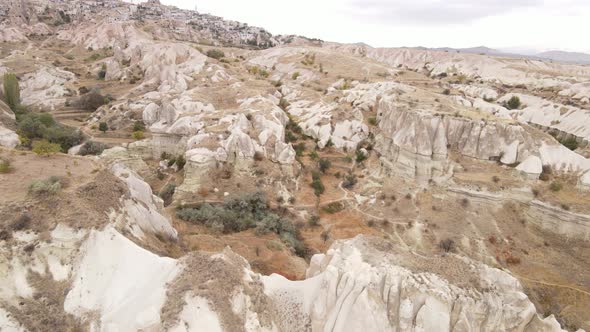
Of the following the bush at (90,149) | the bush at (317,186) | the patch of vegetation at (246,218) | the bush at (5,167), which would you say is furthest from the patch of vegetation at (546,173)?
the bush at (90,149)

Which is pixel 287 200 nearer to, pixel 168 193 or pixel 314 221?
pixel 314 221

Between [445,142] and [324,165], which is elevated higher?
[445,142]

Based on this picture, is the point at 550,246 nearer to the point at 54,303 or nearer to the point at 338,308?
the point at 338,308

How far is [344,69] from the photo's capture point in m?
65.6

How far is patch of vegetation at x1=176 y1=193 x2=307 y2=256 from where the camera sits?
24.6 metres

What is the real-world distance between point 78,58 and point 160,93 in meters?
47.9

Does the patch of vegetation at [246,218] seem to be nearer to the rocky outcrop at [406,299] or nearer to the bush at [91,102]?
the rocky outcrop at [406,299]

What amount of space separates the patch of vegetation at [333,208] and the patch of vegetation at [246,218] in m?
4.59

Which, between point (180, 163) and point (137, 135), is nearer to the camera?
point (180, 163)

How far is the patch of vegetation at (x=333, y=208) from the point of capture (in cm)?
3141

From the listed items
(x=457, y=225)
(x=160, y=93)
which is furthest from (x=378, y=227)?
(x=160, y=93)

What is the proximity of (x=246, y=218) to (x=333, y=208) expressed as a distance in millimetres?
9167

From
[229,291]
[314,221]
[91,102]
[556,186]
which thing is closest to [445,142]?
[556,186]

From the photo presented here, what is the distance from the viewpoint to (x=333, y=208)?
31656mm
